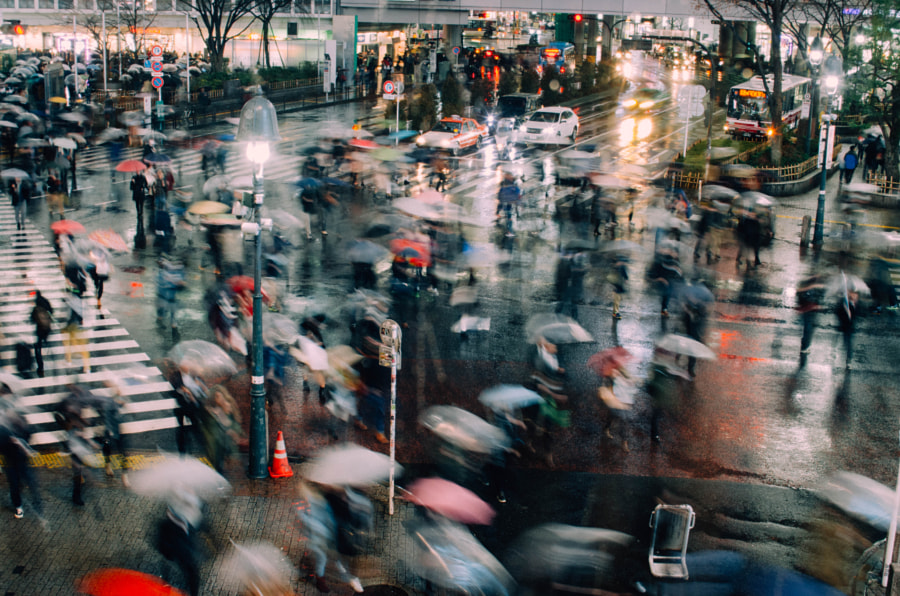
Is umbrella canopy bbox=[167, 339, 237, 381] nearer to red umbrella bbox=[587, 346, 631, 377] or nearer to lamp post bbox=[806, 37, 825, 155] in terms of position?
red umbrella bbox=[587, 346, 631, 377]

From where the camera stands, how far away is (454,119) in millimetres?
42594

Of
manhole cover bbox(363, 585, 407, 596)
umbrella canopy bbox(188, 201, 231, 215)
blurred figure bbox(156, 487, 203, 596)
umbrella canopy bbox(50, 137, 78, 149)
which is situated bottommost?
manhole cover bbox(363, 585, 407, 596)

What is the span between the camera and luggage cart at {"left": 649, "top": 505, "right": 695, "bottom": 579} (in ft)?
35.2

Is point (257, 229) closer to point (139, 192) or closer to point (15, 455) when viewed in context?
point (15, 455)

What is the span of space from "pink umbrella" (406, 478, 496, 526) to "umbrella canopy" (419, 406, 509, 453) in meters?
0.71

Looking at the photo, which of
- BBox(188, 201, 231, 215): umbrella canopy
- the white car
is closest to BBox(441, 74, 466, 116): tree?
the white car

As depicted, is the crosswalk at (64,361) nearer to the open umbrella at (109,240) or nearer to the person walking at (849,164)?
the open umbrella at (109,240)

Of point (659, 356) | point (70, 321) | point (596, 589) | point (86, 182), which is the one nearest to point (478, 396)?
point (659, 356)

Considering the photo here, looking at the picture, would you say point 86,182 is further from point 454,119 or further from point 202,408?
point 202,408

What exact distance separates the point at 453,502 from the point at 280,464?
3313 mm

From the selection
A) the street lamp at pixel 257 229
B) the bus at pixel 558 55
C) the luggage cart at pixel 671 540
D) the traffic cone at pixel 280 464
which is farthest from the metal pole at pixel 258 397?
the bus at pixel 558 55

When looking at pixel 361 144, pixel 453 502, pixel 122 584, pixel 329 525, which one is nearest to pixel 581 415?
pixel 453 502

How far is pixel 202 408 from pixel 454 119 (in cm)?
3085

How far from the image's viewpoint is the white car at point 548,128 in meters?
43.4
